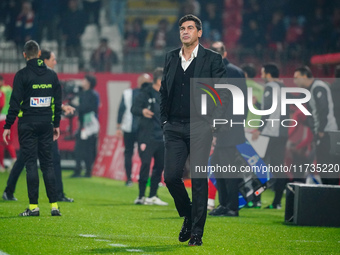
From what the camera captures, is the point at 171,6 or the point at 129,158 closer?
the point at 129,158

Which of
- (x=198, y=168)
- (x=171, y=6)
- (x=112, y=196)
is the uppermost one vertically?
(x=171, y=6)

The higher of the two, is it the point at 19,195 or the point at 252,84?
the point at 252,84

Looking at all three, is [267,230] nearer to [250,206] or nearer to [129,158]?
[250,206]

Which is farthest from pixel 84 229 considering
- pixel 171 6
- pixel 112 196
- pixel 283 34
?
pixel 171 6

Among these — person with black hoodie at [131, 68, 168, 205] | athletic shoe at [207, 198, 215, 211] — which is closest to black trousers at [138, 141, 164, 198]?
person with black hoodie at [131, 68, 168, 205]

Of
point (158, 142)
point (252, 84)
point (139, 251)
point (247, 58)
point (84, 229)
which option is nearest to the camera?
point (139, 251)

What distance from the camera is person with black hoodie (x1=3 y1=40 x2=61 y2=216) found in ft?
31.1

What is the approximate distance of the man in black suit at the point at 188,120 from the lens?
7582mm

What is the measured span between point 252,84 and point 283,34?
7648mm

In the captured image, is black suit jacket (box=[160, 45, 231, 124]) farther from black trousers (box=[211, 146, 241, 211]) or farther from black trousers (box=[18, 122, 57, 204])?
black trousers (box=[211, 146, 241, 211])

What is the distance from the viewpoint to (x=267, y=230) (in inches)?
361

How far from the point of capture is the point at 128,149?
1566cm

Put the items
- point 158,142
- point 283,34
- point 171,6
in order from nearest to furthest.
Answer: point 158,142, point 283,34, point 171,6

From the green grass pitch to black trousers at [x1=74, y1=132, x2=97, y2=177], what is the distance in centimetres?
511
